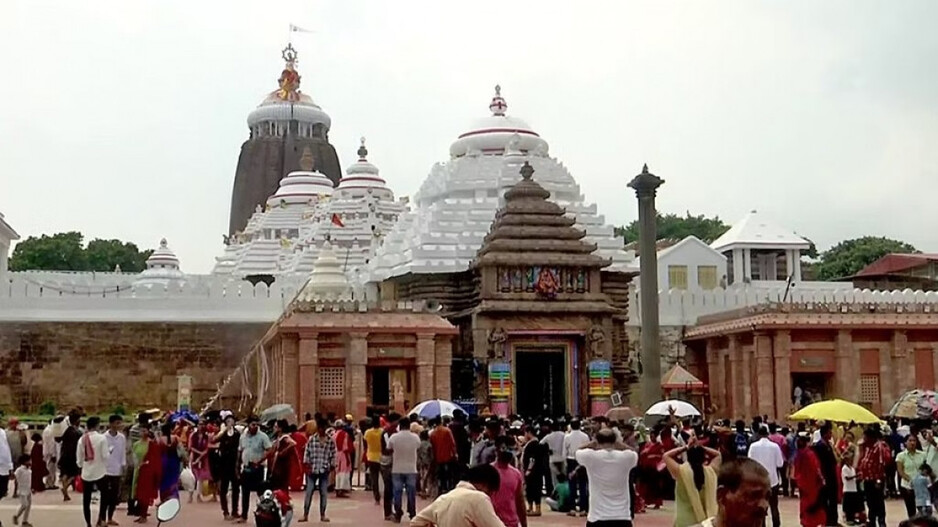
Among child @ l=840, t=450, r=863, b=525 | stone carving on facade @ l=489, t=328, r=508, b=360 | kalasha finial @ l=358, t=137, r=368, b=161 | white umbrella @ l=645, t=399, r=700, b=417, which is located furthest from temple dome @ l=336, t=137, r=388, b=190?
child @ l=840, t=450, r=863, b=525

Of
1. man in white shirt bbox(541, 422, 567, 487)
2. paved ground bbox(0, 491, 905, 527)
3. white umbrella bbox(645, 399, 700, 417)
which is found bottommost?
paved ground bbox(0, 491, 905, 527)

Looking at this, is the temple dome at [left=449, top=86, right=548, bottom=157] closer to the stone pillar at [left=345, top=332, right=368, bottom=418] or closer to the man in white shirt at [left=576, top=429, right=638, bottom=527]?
the stone pillar at [left=345, top=332, right=368, bottom=418]

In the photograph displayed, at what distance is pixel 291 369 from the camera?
85.6 feet

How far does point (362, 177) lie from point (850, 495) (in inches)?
1362

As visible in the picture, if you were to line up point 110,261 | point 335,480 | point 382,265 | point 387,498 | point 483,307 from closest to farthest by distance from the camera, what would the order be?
point 387,498 < point 335,480 < point 483,307 < point 382,265 < point 110,261

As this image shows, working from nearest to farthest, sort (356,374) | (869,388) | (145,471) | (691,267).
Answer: (145,471) → (356,374) → (869,388) → (691,267)

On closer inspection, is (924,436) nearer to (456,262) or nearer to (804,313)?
(804,313)

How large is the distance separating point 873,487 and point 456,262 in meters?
19.1

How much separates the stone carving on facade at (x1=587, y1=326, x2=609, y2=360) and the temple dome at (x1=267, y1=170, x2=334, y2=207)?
82.8ft

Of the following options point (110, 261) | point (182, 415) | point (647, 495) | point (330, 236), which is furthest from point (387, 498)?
point (110, 261)

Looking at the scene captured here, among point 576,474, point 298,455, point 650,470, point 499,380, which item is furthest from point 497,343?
point 650,470

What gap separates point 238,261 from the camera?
48.8 metres

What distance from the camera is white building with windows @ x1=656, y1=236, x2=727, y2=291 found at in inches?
1716

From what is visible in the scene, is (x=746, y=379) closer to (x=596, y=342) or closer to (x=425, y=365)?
(x=596, y=342)
